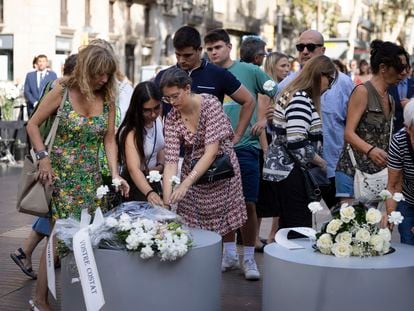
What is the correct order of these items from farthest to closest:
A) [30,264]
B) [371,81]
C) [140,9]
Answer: [140,9] → [30,264] → [371,81]

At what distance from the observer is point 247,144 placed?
7262mm

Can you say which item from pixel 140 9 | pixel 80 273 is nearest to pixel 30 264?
pixel 80 273

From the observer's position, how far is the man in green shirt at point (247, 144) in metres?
7.09

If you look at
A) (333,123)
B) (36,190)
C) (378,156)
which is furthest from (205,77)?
(36,190)

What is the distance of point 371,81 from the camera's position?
19.7 feet

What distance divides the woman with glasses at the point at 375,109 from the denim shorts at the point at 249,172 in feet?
4.63

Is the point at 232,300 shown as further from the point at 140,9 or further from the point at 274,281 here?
the point at 140,9

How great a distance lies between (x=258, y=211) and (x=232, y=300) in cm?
151

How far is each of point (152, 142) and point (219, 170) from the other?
2.24ft

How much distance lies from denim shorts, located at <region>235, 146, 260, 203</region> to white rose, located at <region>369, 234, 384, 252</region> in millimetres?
2547

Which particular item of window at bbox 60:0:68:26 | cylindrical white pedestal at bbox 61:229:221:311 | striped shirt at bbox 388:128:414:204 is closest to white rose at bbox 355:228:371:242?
striped shirt at bbox 388:128:414:204

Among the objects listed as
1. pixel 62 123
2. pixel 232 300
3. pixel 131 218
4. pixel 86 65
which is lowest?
pixel 232 300

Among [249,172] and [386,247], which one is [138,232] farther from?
[249,172]

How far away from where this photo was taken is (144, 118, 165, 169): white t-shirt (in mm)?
6277
